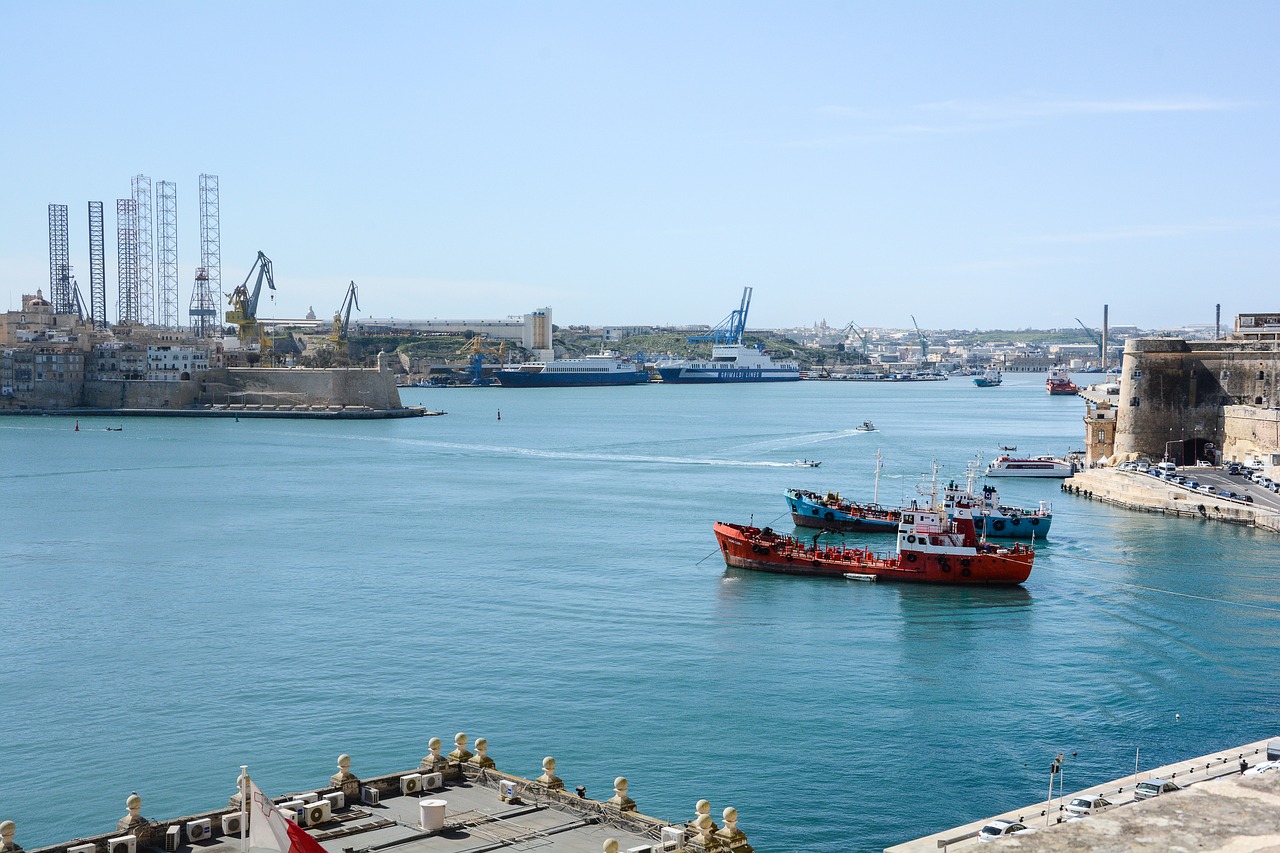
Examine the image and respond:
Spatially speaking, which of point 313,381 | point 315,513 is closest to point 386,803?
point 315,513

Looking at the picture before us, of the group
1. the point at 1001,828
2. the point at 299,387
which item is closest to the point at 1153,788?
the point at 1001,828

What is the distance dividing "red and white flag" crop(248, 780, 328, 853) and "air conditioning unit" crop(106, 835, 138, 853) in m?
2.91

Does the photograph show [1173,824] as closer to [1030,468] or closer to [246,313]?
[1030,468]

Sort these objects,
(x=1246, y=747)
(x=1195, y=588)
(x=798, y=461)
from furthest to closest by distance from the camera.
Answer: (x=798, y=461)
(x=1195, y=588)
(x=1246, y=747)

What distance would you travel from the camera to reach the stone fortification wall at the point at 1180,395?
121 ft

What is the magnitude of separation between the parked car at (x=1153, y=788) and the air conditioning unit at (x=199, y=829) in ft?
24.2

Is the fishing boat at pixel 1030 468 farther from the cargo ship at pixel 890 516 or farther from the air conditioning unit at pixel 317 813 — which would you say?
the air conditioning unit at pixel 317 813

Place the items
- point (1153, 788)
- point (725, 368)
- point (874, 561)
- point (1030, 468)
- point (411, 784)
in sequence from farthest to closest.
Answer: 1. point (725, 368)
2. point (1030, 468)
3. point (874, 561)
4. point (1153, 788)
5. point (411, 784)

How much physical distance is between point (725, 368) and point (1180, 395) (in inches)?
3427

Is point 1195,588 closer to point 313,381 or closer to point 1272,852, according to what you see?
point 1272,852

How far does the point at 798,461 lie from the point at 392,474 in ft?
46.4

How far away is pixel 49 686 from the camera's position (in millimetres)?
16109

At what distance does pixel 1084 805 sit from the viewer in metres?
10.9

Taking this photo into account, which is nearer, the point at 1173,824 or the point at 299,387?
the point at 1173,824
